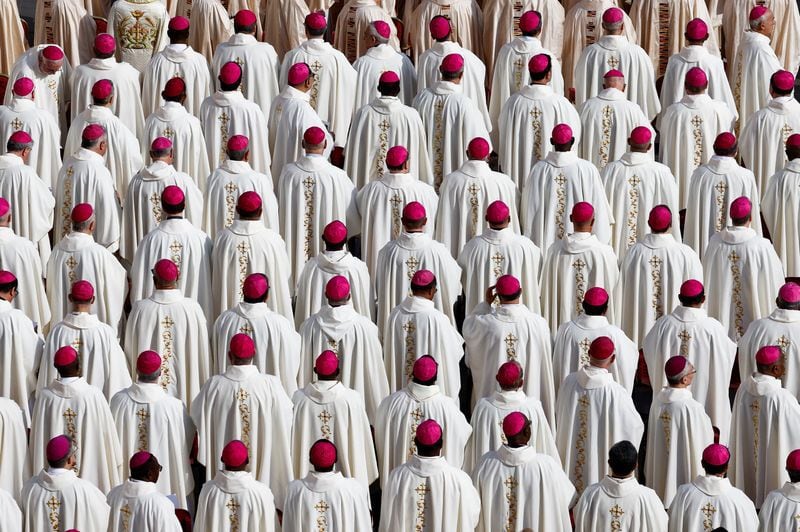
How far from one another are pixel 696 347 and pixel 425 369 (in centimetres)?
202

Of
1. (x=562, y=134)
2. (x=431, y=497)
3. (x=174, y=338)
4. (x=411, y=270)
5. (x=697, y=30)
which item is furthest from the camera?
(x=697, y=30)

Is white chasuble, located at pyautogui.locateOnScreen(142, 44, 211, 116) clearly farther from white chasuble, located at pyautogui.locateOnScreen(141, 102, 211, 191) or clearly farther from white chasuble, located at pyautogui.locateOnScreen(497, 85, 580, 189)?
white chasuble, located at pyautogui.locateOnScreen(497, 85, 580, 189)

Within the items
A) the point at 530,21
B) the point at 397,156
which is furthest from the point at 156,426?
the point at 530,21

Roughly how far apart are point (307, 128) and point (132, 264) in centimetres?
172

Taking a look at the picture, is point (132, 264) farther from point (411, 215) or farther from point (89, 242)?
point (411, 215)

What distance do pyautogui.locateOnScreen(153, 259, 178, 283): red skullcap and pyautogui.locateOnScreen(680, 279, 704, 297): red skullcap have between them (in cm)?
329

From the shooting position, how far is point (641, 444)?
53.3 ft

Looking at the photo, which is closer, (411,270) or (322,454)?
(322,454)

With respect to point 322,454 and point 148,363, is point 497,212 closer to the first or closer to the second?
point 148,363

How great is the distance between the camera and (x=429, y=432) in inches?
566

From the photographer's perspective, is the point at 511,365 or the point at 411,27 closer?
the point at 511,365

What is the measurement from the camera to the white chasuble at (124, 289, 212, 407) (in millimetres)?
16156

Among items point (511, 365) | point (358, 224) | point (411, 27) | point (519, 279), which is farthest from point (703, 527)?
point (411, 27)

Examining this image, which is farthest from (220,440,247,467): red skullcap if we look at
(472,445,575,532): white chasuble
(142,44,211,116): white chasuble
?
(142,44,211,116): white chasuble
